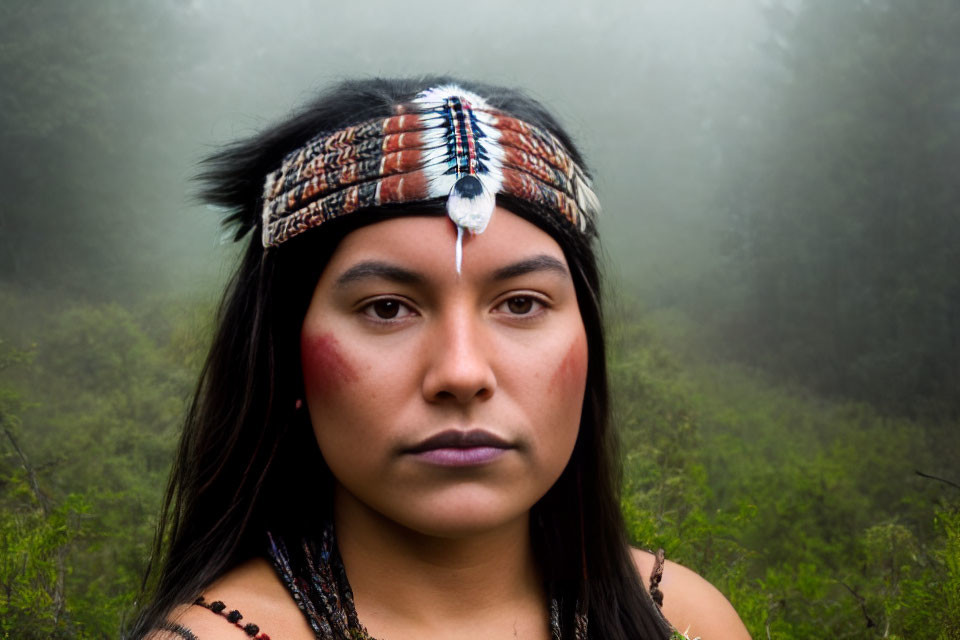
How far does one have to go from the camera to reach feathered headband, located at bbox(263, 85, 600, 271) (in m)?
1.74

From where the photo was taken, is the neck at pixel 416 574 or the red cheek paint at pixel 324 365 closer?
the red cheek paint at pixel 324 365

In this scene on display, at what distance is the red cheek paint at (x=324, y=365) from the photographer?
1.68 metres

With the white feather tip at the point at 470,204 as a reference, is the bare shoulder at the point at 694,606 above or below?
below

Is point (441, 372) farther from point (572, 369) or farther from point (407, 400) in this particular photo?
point (572, 369)

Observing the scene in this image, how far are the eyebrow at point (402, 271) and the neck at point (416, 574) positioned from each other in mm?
500

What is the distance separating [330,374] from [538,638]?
78 centimetres

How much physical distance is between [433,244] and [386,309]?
156 millimetres

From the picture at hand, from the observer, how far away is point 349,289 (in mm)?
1719

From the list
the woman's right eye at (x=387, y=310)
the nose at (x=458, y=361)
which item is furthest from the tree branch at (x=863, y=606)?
the woman's right eye at (x=387, y=310)

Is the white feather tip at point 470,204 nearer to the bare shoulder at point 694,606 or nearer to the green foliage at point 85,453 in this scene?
the bare shoulder at point 694,606

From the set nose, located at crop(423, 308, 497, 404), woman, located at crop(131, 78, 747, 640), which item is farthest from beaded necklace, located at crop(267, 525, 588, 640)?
nose, located at crop(423, 308, 497, 404)

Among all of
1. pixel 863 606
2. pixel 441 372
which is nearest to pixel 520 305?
pixel 441 372

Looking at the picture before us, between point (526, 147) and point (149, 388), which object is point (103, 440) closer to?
point (149, 388)

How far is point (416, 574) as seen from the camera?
6.02ft
